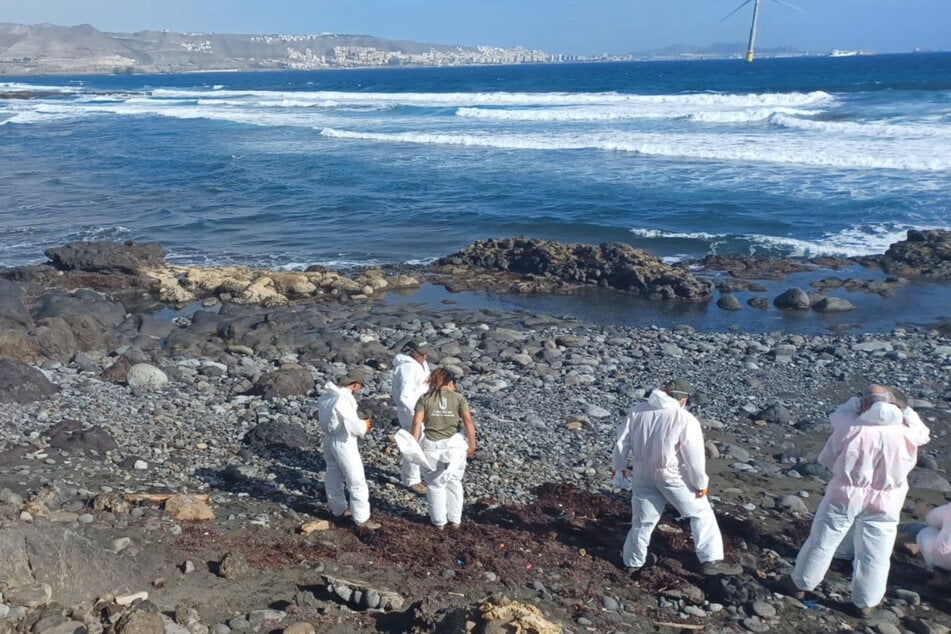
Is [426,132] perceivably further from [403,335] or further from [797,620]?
[797,620]

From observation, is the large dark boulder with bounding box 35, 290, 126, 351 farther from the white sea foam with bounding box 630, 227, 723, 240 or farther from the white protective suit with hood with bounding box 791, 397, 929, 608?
the white sea foam with bounding box 630, 227, 723, 240

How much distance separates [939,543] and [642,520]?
8.05ft

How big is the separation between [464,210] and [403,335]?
13515 mm

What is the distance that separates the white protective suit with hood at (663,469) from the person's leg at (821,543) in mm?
644

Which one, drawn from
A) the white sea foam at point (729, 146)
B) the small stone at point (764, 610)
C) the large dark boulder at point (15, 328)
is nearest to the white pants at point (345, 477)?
the small stone at point (764, 610)

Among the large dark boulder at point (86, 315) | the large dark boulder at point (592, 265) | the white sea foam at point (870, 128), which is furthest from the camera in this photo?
the white sea foam at point (870, 128)

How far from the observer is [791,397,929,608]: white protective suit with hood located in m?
6.20

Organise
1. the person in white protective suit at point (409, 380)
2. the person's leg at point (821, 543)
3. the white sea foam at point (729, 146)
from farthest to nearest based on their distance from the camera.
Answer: the white sea foam at point (729, 146) → the person in white protective suit at point (409, 380) → the person's leg at point (821, 543)

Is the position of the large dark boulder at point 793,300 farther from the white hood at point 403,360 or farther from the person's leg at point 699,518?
the person's leg at point 699,518

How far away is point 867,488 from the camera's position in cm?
630

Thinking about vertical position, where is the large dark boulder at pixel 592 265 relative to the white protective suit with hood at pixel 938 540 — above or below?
below

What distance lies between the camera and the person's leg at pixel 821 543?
6477 mm

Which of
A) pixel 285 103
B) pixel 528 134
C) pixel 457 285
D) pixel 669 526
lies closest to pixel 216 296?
pixel 457 285

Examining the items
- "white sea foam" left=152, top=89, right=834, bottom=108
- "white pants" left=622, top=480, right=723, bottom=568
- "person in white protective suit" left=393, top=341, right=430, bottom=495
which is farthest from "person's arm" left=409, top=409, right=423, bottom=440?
"white sea foam" left=152, top=89, right=834, bottom=108
